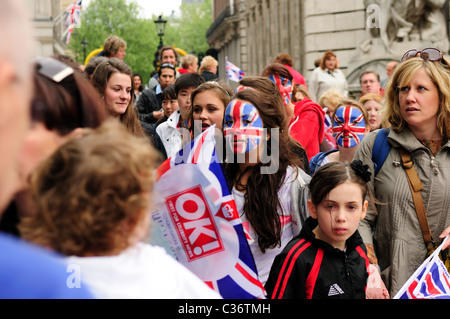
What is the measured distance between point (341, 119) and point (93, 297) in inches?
220

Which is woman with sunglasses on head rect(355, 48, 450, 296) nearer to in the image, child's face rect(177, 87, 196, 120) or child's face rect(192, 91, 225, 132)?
child's face rect(192, 91, 225, 132)

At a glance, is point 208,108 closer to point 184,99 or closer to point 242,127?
point 242,127

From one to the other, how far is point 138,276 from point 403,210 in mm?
3215

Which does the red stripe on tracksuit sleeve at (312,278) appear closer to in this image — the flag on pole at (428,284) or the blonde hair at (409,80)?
the flag on pole at (428,284)

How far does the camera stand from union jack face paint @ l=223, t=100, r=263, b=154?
184 inches

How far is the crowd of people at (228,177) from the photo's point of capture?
52.1 inches

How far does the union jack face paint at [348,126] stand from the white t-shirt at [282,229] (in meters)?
1.98

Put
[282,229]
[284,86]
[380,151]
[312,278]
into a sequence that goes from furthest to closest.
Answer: [284,86]
[380,151]
[282,229]
[312,278]

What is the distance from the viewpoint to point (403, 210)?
15.2 ft

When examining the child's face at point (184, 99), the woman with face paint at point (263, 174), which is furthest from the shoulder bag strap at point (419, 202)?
the child's face at point (184, 99)

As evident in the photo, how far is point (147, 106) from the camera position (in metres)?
11.5

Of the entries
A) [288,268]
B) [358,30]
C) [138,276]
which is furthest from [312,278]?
[358,30]

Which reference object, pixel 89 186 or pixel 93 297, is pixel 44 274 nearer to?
pixel 93 297

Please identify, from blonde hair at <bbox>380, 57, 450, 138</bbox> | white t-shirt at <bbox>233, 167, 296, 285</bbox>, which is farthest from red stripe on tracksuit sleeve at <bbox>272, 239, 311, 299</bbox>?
blonde hair at <bbox>380, 57, 450, 138</bbox>
